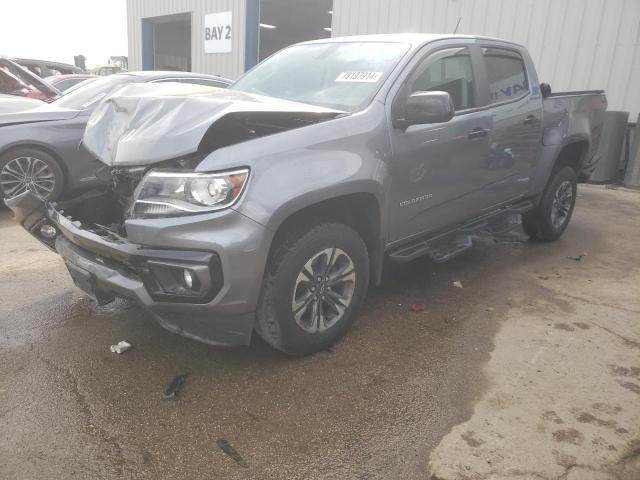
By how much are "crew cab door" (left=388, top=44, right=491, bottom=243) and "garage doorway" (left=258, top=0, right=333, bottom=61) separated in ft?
46.0

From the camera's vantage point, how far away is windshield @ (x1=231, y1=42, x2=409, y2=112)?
10.6ft

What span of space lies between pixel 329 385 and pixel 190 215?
3.76 ft

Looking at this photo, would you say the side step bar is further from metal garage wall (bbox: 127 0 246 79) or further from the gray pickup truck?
metal garage wall (bbox: 127 0 246 79)

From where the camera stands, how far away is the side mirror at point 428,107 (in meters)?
2.96

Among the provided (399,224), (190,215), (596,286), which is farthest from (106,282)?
(596,286)

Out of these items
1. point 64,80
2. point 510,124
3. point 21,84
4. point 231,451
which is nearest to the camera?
point 231,451

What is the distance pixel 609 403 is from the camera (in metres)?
2.69

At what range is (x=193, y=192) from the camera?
2404 millimetres

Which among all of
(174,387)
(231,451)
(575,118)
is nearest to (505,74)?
(575,118)

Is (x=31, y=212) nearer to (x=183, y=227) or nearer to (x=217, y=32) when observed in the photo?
(x=183, y=227)

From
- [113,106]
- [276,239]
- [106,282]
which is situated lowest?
[106,282]

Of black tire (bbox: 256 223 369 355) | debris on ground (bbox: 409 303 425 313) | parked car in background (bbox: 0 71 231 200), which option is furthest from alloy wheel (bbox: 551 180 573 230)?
parked car in background (bbox: 0 71 231 200)

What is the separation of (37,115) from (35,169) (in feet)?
1.88

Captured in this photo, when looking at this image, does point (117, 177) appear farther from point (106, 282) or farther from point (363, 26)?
point (363, 26)
